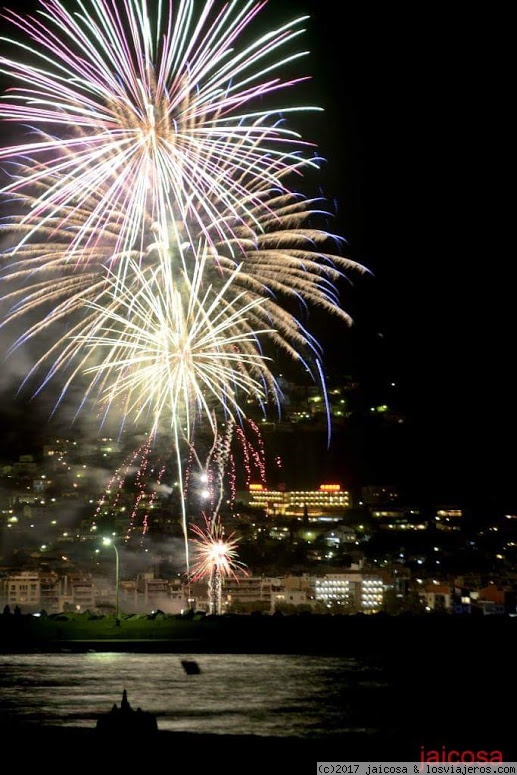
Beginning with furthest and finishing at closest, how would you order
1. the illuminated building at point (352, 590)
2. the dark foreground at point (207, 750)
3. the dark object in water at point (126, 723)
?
the illuminated building at point (352, 590) < the dark object in water at point (126, 723) < the dark foreground at point (207, 750)

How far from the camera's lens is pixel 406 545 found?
71.1 meters

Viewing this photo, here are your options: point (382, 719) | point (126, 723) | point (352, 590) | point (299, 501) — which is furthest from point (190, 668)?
point (299, 501)

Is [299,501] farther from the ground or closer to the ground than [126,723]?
farther from the ground

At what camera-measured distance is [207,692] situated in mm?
19625

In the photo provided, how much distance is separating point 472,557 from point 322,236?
53919mm

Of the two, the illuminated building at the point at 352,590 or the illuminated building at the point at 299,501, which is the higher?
the illuminated building at the point at 299,501

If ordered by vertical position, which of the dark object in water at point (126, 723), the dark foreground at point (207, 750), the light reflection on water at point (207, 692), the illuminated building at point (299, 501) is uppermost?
the illuminated building at point (299, 501)

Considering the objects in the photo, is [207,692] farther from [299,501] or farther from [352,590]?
[299,501]

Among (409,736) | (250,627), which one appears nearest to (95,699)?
(409,736)

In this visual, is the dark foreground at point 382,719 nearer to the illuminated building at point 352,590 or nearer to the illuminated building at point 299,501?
the illuminated building at point 352,590

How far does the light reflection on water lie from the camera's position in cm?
1562

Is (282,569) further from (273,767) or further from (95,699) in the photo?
(273,767)

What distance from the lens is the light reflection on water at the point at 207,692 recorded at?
51.2 ft

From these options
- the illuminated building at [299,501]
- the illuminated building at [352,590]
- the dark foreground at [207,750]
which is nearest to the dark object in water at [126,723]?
the dark foreground at [207,750]
